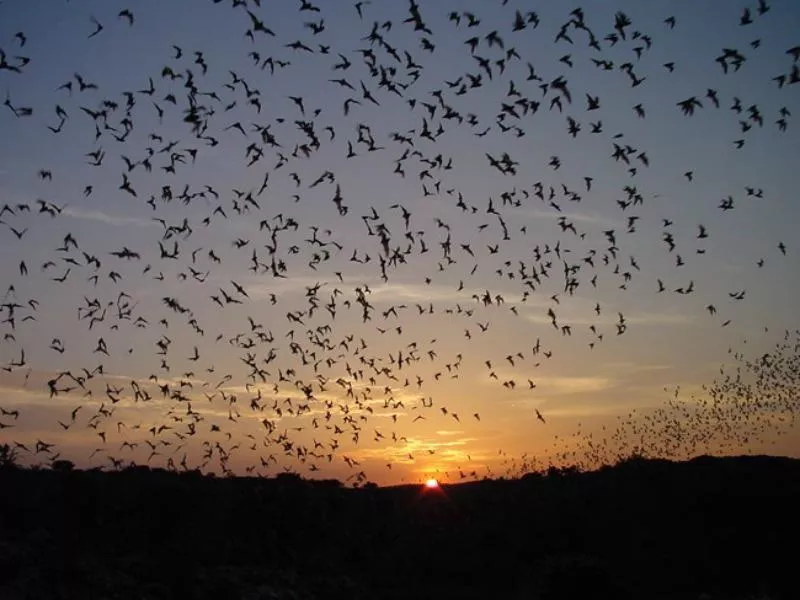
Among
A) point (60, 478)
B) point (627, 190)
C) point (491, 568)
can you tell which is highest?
point (627, 190)

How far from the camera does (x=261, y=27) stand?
2011 cm

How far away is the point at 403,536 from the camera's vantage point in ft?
107

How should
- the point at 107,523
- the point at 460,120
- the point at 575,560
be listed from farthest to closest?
1. the point at 107,523
2. the point at 575,560
3. the point at 460,120

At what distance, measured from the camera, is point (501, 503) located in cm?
3591

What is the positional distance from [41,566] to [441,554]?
1525 centimetres

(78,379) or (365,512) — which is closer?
(78,379)

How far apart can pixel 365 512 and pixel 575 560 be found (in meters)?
11.8

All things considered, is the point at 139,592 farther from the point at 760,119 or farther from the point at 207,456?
the point at 760,119

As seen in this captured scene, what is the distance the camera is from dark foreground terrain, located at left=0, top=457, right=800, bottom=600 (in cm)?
2239

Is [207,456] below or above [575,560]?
above

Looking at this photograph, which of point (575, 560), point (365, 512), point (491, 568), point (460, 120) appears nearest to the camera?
point (460, 120)

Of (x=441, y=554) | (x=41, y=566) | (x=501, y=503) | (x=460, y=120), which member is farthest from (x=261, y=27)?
(x=501, y=503)

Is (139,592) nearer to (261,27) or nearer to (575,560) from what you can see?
(575,560)

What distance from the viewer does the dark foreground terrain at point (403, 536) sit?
22.4m
